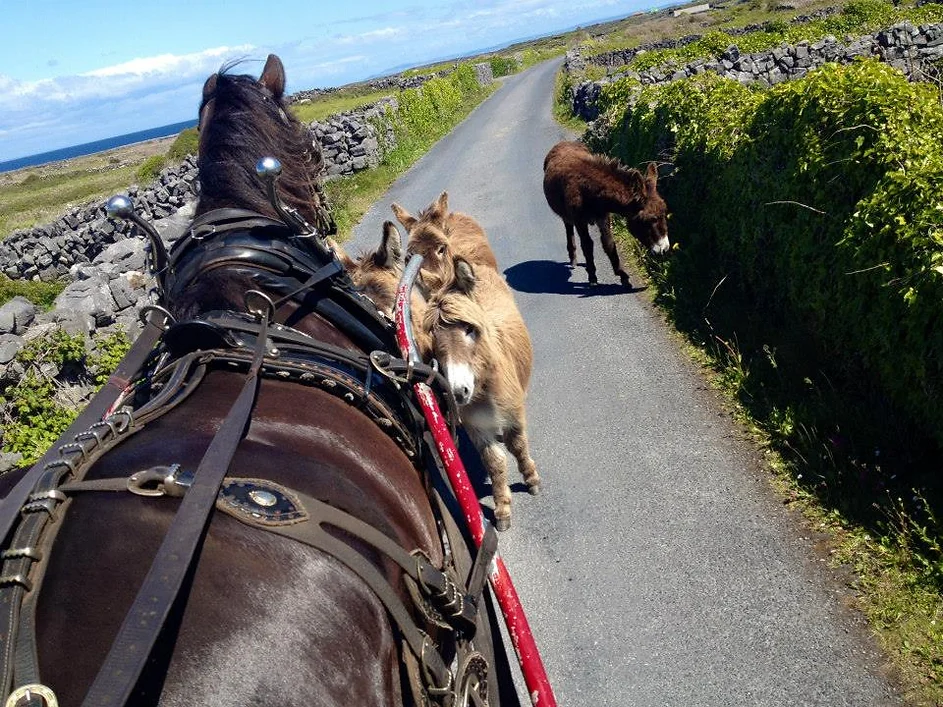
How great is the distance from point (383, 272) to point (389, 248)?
8.3 inches

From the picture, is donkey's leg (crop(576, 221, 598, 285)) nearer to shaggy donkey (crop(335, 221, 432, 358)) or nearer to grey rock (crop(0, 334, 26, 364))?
shaggy donkey (crop(335, 221, 432, 358))

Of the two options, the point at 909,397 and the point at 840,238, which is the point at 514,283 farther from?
the point at 909,397

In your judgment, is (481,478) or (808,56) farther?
(808,56)

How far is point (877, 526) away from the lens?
13.4 feet

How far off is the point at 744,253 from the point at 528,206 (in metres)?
7.52

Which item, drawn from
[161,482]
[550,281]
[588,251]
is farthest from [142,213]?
[161,482]

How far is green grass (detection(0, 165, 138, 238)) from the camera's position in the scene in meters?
40.1

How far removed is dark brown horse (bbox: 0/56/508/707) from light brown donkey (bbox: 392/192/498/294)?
3.42m

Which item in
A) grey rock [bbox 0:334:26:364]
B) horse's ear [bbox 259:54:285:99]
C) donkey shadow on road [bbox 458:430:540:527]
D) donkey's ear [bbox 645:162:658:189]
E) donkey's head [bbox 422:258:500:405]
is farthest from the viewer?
donkey's ear [bbox 645:162:658:189]

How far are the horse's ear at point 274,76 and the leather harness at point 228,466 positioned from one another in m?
1.41

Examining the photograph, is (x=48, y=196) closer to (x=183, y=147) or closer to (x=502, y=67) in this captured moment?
(x=183, y=147)

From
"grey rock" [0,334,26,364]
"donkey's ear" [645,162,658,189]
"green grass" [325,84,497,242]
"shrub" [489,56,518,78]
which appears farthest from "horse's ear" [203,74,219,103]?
"shrub" [489,56,518,78]

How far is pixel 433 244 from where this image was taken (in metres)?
7.13

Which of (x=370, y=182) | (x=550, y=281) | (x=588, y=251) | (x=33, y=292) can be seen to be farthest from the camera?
(x=370, y=182)
